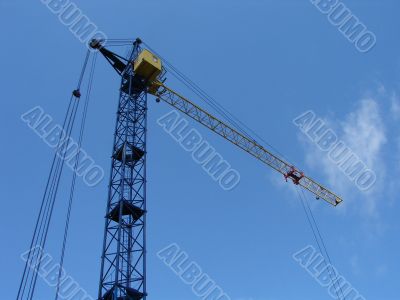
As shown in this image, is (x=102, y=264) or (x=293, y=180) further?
(x=293, y=180)

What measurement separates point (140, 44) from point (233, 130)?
12.1 meters

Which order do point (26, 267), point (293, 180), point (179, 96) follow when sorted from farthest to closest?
point (293, 180) → point (179, 96) → point (26, 267)

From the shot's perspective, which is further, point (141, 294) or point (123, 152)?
point (123, 152)

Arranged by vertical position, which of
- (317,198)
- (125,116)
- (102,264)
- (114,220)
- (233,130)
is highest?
(317,198)

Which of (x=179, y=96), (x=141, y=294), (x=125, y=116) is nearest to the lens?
(x=141, y=294)

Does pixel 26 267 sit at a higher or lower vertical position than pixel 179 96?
lower

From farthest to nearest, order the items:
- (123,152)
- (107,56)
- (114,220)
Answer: (107,56) → (123,152) → (114,220)

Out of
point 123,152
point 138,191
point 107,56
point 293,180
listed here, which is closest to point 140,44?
point 107,56

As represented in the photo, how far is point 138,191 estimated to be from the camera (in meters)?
28.3

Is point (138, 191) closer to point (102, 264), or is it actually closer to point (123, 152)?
point (123, 152)

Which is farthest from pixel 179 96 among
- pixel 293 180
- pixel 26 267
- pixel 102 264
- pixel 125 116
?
pixel 26 267

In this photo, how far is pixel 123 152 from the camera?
2939 cm

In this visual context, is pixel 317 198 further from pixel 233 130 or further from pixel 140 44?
pixel 140 44

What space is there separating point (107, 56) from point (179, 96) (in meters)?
7.40
